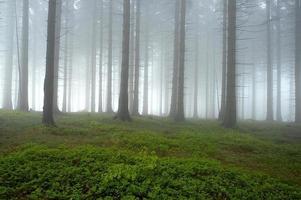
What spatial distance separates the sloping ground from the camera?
588 centimetres

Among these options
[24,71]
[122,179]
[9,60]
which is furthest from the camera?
[9,60]

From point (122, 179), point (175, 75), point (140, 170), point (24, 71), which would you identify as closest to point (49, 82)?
point (140, 170)

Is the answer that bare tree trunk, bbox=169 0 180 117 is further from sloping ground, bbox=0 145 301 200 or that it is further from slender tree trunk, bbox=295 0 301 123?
sloping ground, bbox=0 145 301 200

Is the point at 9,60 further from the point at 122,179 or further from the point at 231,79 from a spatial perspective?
the point at 122,179

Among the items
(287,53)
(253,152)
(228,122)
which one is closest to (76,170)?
(253,152)

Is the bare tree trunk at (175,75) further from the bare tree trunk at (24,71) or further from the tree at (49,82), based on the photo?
the bare tree trunk at (24,71)

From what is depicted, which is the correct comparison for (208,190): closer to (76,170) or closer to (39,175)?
(76,170)

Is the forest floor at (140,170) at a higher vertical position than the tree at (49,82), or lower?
lower

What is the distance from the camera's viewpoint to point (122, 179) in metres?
6.34

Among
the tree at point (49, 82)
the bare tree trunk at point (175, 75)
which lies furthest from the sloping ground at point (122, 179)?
the bare tree trunk at point (175, 75)

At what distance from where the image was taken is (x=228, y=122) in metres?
16.5

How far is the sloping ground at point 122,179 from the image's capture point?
5883mm

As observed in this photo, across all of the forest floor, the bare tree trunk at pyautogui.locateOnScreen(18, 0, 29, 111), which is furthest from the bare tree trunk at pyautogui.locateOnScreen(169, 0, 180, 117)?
the bare tree trunk at pyautogui.locateOnScreen(18, 0, 29, 111)

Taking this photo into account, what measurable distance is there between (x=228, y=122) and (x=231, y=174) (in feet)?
31.9
